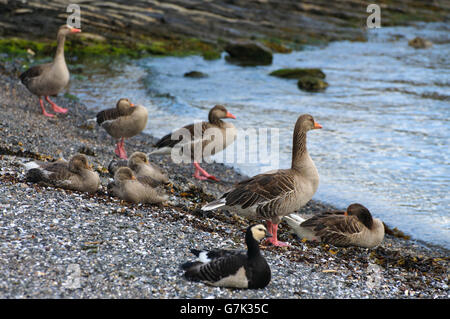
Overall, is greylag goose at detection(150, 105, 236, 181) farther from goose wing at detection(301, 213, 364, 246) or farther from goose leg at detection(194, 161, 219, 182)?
goose wing at detection(301, 213, 364, 246)

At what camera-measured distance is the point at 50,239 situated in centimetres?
745

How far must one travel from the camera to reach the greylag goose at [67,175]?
9719mm

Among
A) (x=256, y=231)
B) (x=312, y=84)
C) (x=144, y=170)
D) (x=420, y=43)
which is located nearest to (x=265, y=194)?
(x=256, y=231)

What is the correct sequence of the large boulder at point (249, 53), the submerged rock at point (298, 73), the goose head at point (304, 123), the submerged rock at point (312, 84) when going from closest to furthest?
the goose head at point (304, 123), the submerged rock at point (312, 84), the submerged rock at point (298, 73), the large boulder at point (249, 53)

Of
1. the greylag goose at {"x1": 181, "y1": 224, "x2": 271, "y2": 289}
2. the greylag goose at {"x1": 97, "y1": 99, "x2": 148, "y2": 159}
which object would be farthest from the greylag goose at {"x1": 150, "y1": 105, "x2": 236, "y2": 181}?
the greylag goose at {"x1": 181, "y1": 224, "x2": 271, "y2": 289}

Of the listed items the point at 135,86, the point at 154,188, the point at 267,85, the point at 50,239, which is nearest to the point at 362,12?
the point at 267,85

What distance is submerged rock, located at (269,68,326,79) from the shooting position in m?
28.8

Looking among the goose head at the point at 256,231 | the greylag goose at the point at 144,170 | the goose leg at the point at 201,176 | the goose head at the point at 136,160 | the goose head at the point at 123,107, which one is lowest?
the goose leg at the point at 201,176

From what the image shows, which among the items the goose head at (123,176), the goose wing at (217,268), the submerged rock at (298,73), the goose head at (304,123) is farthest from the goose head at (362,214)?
the submerged rock at (298,73)

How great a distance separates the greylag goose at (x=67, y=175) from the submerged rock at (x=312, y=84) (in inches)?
731

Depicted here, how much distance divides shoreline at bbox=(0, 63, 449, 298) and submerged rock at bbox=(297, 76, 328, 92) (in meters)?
16.5

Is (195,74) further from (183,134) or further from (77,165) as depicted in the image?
(77,165)

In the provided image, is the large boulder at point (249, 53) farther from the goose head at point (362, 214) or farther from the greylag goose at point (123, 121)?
the goose head at point (362, 214)
